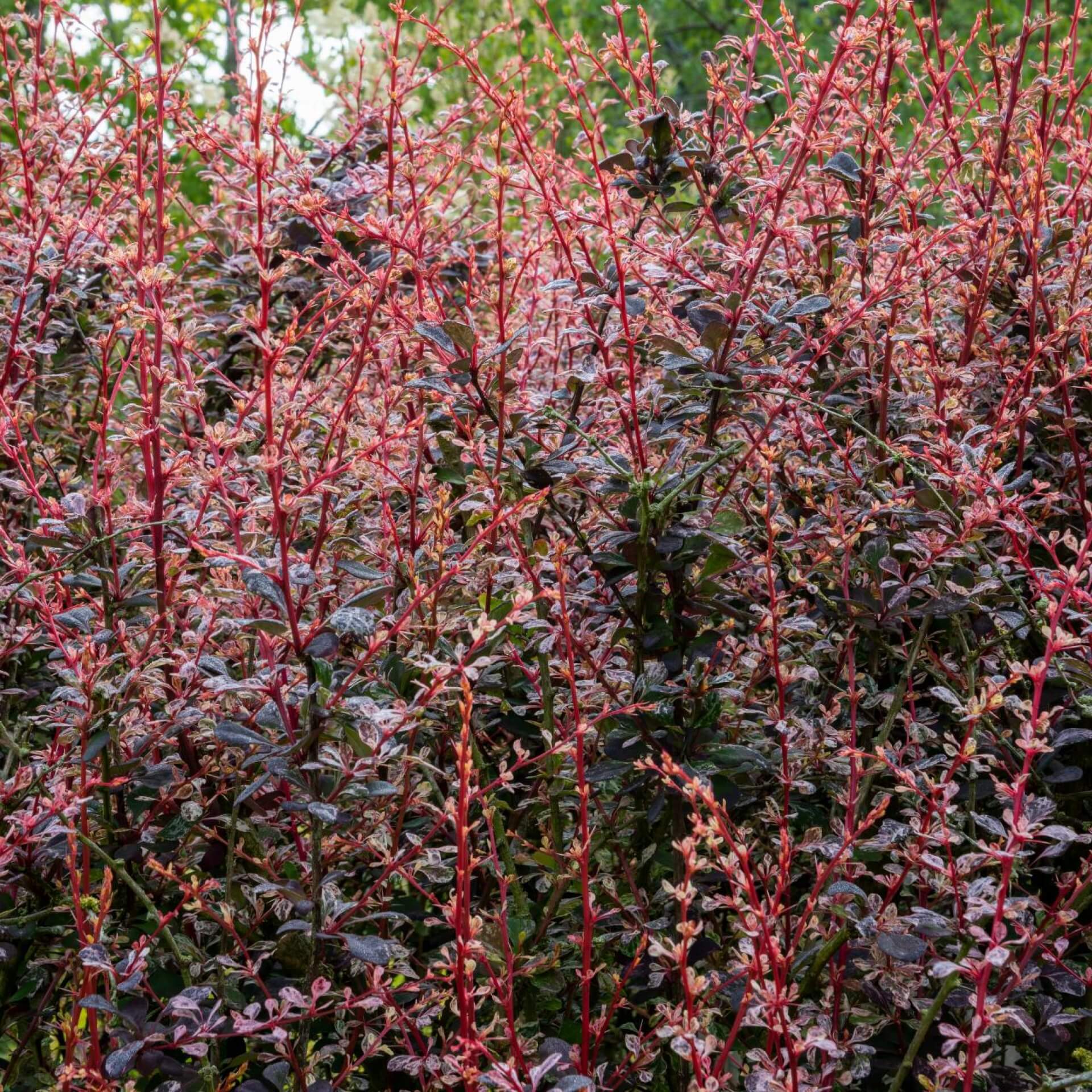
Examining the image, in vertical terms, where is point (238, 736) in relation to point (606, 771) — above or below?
above

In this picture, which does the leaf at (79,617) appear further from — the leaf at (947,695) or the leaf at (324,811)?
the leaf at (947,695)

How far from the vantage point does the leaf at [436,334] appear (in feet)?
6.07

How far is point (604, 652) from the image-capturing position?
204 cm

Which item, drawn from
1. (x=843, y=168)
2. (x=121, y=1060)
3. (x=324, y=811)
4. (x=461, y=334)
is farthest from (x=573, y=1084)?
(x=843, y=168)

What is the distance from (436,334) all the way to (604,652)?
60cm

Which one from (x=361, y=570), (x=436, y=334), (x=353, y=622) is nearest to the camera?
(x=353, y=622)

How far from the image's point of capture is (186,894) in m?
1.77

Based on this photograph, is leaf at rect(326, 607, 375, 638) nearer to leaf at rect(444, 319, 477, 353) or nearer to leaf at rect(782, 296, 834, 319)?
leaf at rect(444, 319, 477, 353)

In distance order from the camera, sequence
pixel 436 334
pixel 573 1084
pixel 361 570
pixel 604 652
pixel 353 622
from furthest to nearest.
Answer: pixel 604 652 → pixel 436 334 → pixel 361 570 → pixel 353 622 → pixel 573 1084

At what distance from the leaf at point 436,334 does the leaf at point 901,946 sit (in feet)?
3.52

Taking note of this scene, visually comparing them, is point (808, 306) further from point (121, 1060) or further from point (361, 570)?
point (121, 1060)

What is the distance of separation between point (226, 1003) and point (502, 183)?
1305mm

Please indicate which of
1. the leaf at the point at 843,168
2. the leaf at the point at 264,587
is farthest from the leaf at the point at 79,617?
the leaf at the point at 843,168

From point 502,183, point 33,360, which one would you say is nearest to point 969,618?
point 502,183
